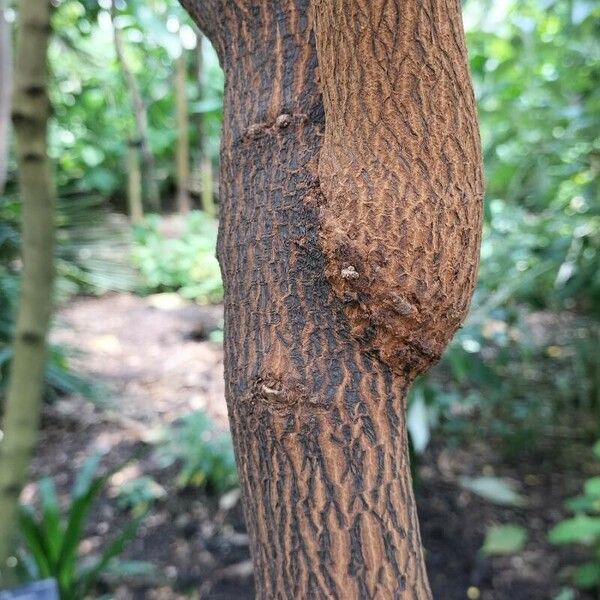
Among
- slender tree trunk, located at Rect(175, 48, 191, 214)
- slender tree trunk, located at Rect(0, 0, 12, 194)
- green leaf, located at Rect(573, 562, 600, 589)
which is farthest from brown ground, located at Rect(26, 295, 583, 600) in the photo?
slender tree trunk, located at Rect(175, 48, 191, 214)

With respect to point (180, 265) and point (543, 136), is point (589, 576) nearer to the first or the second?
point (543, 136)

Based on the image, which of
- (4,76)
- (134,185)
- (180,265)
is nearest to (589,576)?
(4,76)

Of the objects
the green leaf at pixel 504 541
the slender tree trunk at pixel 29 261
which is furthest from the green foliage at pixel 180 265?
the slender tree trunk at pixel 29 261

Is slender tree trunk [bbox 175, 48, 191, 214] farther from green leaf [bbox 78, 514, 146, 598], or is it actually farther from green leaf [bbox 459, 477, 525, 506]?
green leaf [bbox 78, 514, 146, 598]

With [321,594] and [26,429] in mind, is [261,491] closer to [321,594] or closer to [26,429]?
[321,594]

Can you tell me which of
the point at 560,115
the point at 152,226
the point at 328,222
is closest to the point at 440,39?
the point at 328,222

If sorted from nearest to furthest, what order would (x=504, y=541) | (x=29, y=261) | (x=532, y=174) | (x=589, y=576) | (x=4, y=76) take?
(x=29, y=261) → (x=4, y=76) → (x=589, y=576) → (x=504, y=541) → (x=532, y=174)
